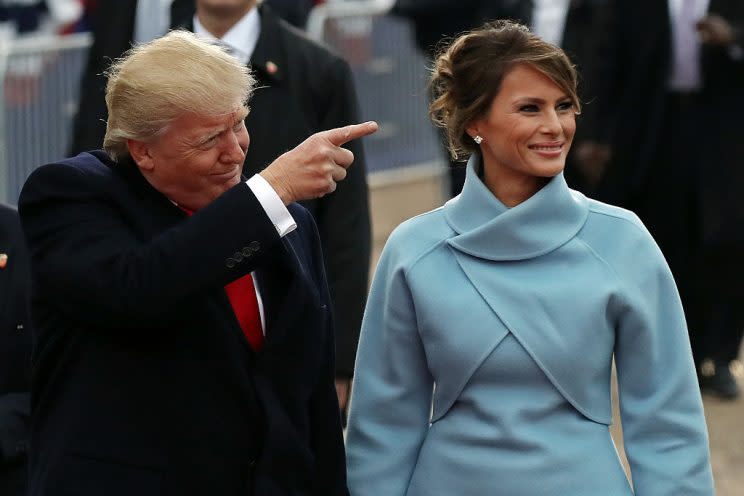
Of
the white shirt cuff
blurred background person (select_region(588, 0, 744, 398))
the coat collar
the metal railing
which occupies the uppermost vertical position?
the white shirt cuff

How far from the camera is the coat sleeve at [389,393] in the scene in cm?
367

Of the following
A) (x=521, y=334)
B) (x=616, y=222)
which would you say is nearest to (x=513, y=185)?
(x=616, y=222)

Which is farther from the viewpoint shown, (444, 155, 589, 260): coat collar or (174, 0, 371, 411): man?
(174, 0, 371, 411): man

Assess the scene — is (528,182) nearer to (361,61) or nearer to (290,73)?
(290,73)

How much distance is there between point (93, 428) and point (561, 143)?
3.57ft

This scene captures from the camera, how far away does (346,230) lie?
4973 millimetres

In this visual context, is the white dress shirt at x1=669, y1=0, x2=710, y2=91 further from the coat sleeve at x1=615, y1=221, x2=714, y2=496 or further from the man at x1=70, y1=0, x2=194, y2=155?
the coat sleeve at x1=615, y1=221, x2=714, y2=496

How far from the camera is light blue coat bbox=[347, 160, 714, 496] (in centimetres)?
352

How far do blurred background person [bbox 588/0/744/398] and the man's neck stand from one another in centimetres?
299

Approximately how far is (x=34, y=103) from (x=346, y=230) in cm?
464

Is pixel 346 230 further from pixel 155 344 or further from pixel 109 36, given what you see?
pixel 155 344

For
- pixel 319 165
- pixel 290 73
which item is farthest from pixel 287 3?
pixel 319 165

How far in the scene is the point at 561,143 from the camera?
3.62 meters

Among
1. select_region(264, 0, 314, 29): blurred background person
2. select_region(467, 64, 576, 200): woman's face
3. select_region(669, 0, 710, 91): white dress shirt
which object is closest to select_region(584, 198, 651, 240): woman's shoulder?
select_region(467, 64, 576, 200): woman's face
